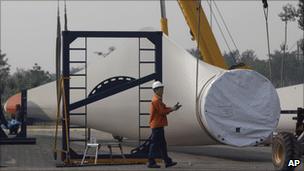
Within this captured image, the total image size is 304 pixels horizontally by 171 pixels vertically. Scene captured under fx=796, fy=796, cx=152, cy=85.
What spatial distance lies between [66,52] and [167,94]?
139 inches

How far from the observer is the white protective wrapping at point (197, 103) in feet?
64.0

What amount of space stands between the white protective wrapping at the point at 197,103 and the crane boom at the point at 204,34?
14.8ft

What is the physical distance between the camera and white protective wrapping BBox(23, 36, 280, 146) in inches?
768

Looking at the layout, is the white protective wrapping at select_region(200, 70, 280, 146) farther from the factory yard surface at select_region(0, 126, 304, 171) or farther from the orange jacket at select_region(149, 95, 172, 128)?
the orange jacket at select_region(149, 95, 172, 128)

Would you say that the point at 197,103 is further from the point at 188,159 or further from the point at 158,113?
the point at 158,113

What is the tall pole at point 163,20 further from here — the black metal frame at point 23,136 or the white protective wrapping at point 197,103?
the black metal frame at point 23,136

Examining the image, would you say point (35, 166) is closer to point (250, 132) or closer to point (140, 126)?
point (140, 126)

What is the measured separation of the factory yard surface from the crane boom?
2.94m

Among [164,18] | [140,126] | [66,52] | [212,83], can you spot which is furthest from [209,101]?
[164,18]

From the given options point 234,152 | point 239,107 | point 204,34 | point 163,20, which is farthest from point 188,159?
point 163,20

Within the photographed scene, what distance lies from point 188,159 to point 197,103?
1.51m

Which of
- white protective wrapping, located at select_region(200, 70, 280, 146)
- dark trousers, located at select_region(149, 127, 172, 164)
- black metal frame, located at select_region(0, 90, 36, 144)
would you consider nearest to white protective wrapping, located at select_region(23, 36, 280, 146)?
white protective wrapping, located at select_region(200, 70, 280, 146)

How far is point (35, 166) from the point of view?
17.2 m

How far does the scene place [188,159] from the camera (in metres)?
20.3
